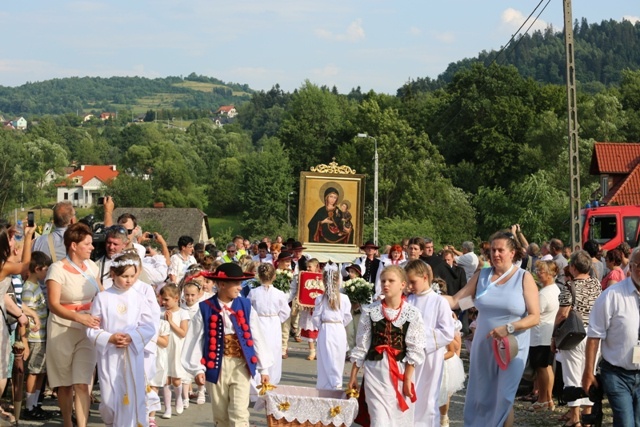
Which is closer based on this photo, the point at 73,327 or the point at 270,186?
the point at 73,327

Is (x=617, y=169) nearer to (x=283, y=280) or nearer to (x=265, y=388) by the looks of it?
(x=283, y=280)

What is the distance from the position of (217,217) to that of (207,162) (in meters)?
53.3

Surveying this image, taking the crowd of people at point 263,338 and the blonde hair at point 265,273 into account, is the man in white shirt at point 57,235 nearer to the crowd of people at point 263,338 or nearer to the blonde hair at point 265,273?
the crowd of people at point 263,338

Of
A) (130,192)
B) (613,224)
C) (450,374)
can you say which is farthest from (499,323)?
(130,192)

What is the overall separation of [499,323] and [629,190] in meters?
45.0

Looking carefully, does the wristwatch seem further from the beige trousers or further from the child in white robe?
the beige trousers

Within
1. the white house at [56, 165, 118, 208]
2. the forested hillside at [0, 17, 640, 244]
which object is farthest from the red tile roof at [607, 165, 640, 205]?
the white house at [56, 165, 118, 208]

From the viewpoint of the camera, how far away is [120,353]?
1039 cm

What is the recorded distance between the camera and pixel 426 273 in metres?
10.8

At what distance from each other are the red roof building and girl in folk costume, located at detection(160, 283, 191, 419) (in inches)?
1662

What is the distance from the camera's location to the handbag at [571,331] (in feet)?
40.5

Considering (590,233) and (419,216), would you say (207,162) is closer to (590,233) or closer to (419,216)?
(419,216)

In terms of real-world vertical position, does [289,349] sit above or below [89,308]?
below

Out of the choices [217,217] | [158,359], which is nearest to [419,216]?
[217,217]
